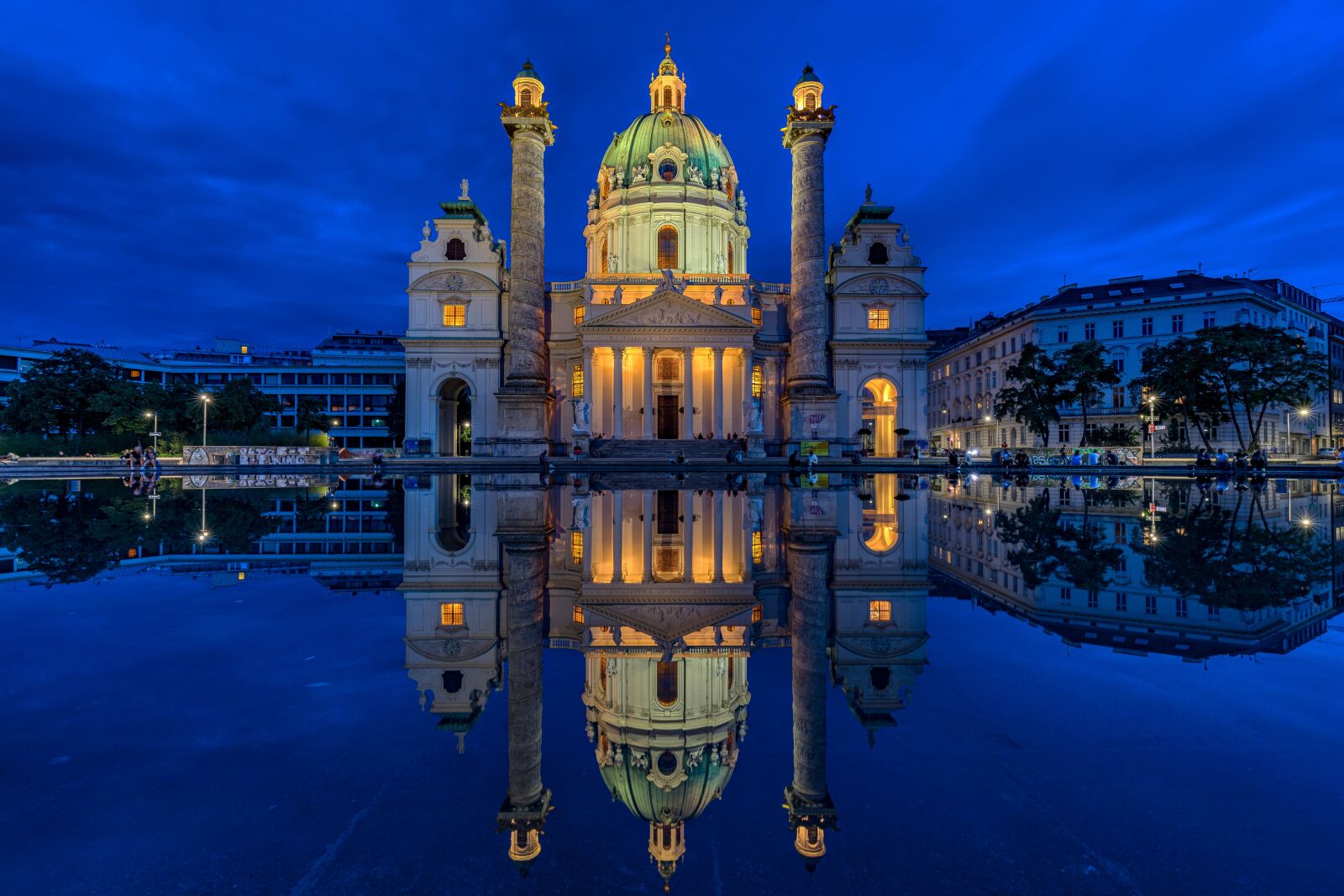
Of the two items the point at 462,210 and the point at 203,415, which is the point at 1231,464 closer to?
the point at 462,210

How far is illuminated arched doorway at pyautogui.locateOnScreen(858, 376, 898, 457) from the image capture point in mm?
54969

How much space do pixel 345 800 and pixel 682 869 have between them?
132cm

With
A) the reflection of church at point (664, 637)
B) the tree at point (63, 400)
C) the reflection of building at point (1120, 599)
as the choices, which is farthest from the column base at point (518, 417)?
the tree at point (63, 400)

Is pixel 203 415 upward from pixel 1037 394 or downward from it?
downward

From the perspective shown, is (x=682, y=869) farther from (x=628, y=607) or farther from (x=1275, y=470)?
(x=1275, y=470)

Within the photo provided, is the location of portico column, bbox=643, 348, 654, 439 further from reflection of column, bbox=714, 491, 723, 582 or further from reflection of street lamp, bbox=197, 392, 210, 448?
reflection of column, bbox=714, 491, 723, 582

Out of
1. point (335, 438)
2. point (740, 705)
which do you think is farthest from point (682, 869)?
point (335, 438)

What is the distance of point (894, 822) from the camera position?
2.59 meters

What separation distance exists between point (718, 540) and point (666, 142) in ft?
193

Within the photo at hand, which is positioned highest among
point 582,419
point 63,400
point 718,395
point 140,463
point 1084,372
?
point 1084,372

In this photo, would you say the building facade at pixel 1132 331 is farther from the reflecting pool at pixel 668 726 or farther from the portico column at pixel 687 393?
the reflecting pool at pixel 668 726

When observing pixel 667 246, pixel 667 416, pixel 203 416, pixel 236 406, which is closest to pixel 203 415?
pixel 203 416

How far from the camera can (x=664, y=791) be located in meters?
2.70

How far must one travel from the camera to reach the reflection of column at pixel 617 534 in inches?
318
